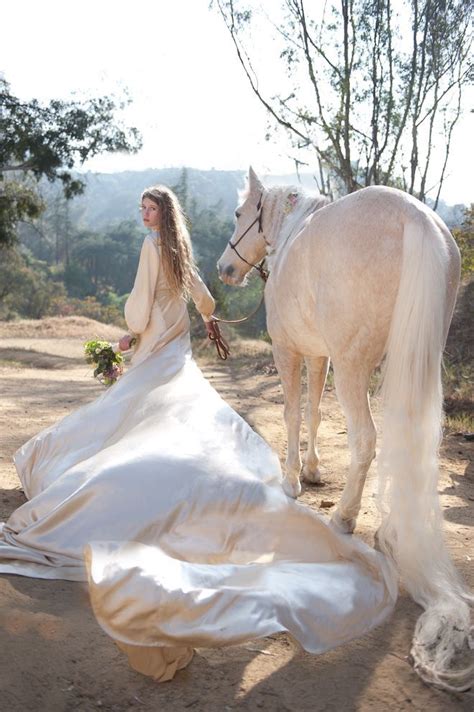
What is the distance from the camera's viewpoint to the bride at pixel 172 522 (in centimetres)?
210

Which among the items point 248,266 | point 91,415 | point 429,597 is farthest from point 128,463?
point 248,266

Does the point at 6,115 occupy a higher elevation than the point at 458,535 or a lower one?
higher

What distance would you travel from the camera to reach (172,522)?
2764mm

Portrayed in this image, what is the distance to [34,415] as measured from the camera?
23.5ft

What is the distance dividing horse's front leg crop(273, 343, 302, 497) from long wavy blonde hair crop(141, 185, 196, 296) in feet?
2.59

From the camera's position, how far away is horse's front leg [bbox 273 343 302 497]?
14.1 feet

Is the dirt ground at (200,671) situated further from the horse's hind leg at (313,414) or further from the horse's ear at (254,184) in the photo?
the horse's ear at (254,184)

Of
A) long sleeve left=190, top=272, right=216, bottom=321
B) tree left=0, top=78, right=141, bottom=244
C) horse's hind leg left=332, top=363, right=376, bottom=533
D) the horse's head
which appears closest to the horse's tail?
horse's hind leg left=332, top=363, right=376, bottom=533

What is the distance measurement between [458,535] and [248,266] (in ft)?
7.82

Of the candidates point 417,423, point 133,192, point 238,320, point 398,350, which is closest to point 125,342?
point 238,320

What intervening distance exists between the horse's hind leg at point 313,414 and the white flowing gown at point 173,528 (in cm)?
101

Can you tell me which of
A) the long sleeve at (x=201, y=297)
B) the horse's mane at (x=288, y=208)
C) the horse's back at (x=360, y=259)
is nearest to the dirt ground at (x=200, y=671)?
the horse's back at (x=360, y=259)

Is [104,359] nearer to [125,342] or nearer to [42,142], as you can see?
[125,342]

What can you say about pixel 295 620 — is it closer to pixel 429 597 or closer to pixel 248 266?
pixel 429 597
